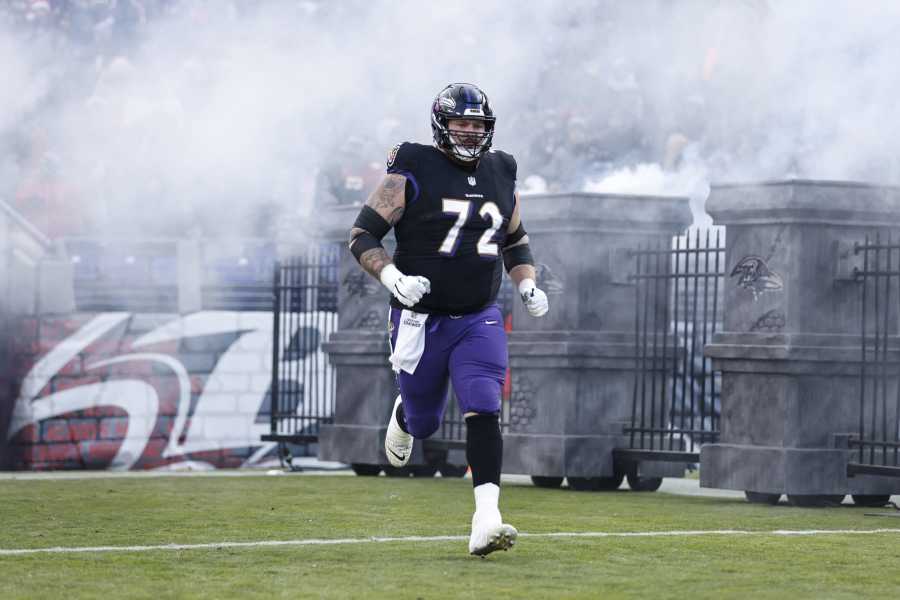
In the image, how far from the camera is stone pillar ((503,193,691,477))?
44.6 feet

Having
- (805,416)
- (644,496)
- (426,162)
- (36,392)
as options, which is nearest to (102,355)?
(36,392)

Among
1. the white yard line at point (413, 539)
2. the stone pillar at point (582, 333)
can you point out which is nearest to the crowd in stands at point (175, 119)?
the stone pillar at point (582, 333)

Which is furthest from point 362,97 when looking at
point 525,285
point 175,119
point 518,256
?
point 525,285

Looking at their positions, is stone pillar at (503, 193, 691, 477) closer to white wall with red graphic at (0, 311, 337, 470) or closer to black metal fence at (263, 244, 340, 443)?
black metal fence at (263, 244, 340, 443)

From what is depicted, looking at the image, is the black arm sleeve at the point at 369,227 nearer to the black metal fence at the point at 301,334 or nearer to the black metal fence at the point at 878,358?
the black metal fence at the point at 878,358

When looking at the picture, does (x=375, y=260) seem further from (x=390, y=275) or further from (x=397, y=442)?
(x=397, y=442)

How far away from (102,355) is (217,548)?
9.86m

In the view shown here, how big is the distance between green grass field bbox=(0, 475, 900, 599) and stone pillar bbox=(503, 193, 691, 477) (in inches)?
50.9

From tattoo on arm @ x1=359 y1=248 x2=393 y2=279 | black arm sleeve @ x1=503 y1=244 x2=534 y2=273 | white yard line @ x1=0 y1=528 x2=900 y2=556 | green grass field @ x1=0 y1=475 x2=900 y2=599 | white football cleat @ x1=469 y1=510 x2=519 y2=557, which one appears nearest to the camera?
green grass field @ x1=0 y1=475 x2=900 y2=599

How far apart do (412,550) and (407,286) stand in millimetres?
1185

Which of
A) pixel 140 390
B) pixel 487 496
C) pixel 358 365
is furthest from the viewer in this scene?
pixel 140 390

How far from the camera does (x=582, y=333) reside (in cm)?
1366

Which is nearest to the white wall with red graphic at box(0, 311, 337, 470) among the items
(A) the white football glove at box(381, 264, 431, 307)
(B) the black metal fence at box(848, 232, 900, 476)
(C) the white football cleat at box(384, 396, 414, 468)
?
(B) the black metal fence at box(848, 232, 900, 476)

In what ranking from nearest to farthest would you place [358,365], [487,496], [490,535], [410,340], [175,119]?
[490,535] → [487,496] → [410,340] → [358,365] → [175,119]
